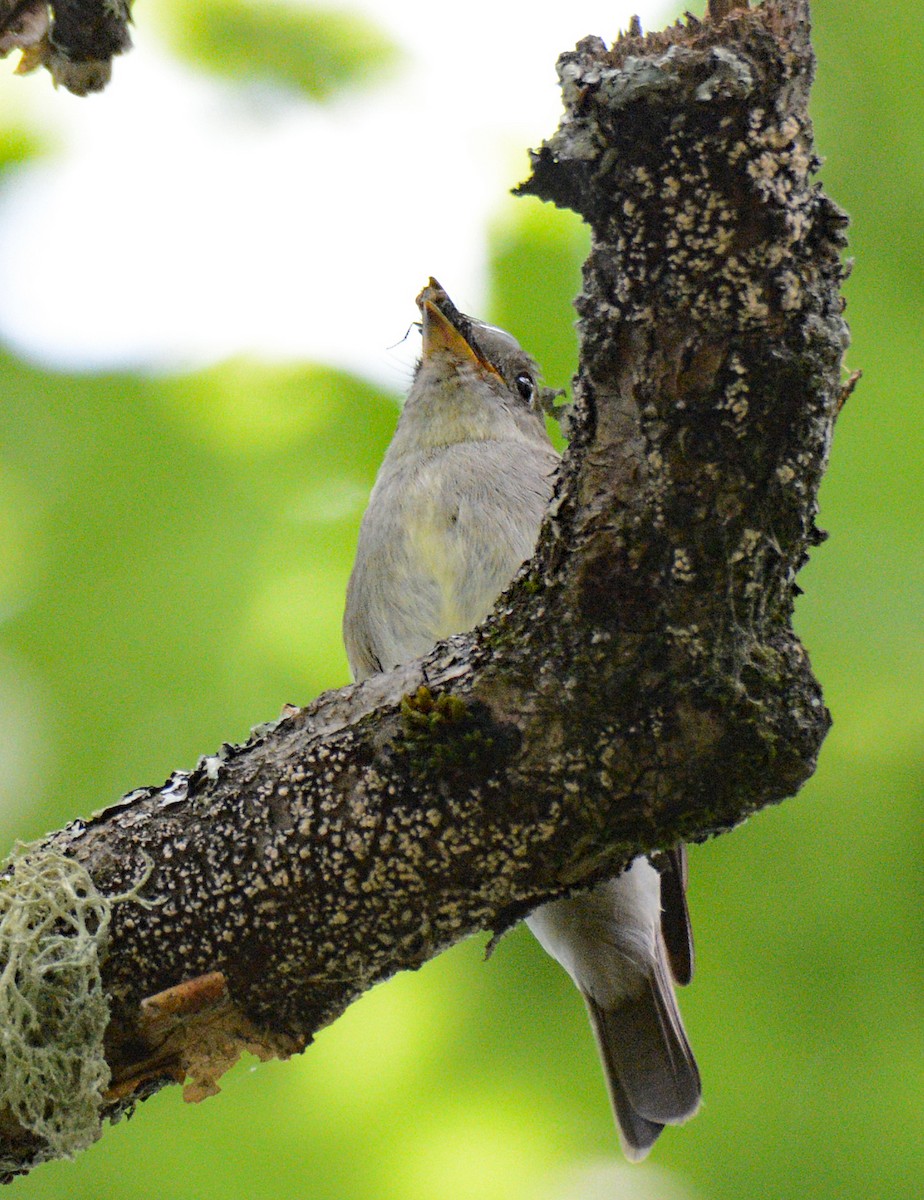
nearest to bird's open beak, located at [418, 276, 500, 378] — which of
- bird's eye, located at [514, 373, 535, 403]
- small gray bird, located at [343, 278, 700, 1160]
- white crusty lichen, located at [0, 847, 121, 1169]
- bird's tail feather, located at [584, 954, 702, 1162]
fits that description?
bird's eye, located at [514, 373, 535, 403]

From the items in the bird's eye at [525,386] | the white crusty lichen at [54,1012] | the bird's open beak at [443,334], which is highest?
the bird's open beak at [443,334]

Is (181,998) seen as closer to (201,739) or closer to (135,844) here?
(135,844)

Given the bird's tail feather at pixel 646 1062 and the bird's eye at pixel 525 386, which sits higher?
the bird's eye at pixel 525 386

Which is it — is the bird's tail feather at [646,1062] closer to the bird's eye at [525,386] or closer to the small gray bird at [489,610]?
the small gray bird at [489,610]

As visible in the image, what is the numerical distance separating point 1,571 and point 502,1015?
6.88 feet

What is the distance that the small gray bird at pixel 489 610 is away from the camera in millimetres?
3869

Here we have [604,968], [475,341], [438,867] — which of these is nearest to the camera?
[438,867]

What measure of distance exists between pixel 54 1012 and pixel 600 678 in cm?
125

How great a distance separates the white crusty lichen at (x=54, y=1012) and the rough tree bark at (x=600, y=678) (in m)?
0.05

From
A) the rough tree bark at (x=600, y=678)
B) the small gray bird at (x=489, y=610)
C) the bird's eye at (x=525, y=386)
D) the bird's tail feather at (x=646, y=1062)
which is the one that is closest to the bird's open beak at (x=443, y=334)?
the bird's eye at (x=525, y=386)

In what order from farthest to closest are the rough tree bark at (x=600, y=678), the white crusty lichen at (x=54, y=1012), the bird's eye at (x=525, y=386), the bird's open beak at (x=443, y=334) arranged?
the bird's eye at (x=525, y=386), the bird's open beak at (x=443, y=334), the white crusty lichen at (x=54, y=1012), the rough tree bark at (x=600, y=678)

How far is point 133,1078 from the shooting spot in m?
2.66

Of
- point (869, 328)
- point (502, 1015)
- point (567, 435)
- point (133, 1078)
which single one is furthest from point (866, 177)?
point (133, 1078)

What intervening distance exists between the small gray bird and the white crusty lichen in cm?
142
